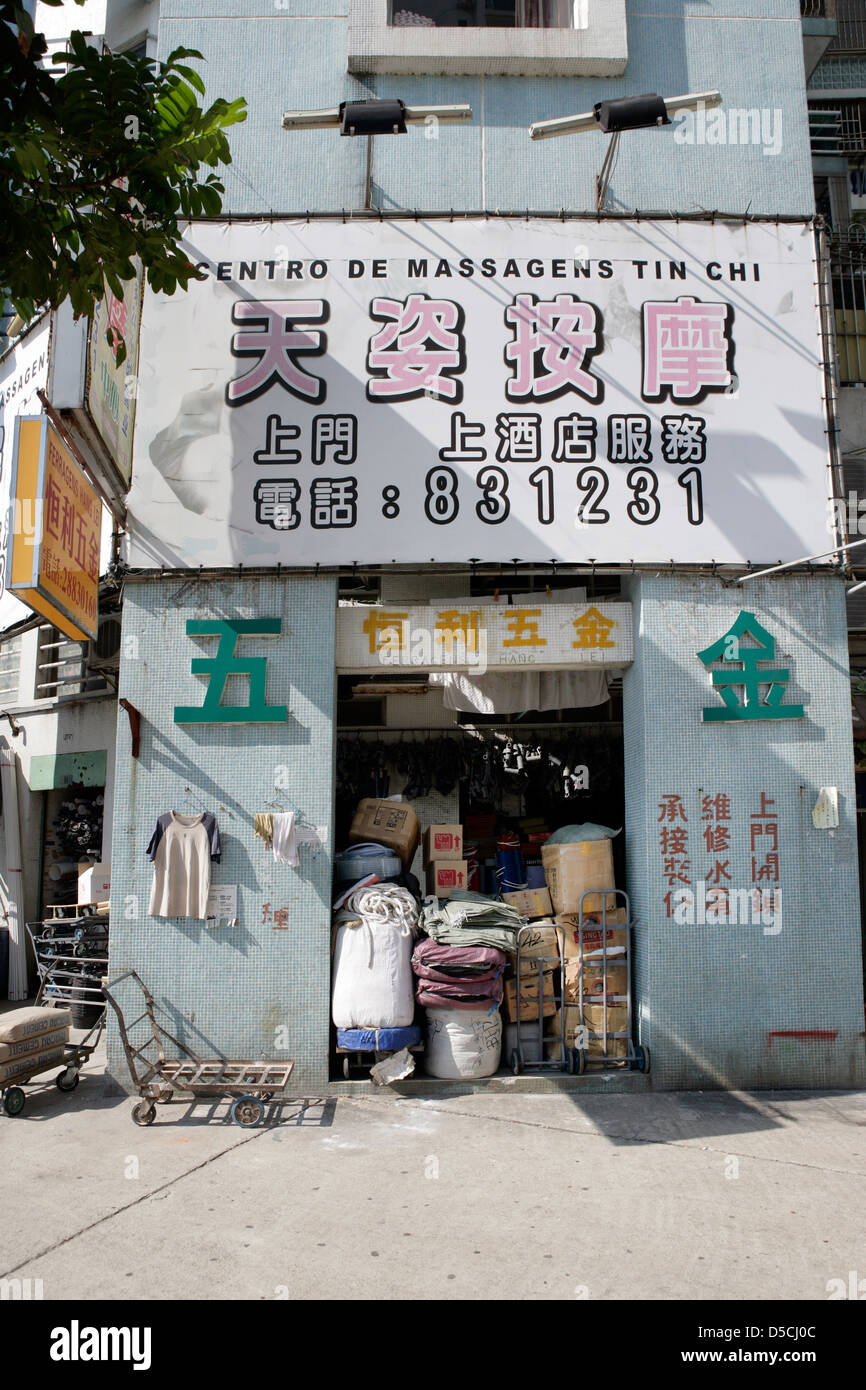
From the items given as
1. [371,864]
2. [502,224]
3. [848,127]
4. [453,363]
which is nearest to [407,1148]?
[371,864]

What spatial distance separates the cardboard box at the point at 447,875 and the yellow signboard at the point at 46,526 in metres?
3.84

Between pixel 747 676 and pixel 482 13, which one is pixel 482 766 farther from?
pixel 482 13

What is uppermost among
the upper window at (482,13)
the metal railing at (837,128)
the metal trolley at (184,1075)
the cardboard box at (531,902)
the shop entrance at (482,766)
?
the metal railing at (837,128)

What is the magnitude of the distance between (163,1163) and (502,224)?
8113 mm

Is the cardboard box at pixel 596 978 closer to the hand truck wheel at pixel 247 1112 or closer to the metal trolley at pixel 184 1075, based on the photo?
the metal trolley at pixel 184 1075

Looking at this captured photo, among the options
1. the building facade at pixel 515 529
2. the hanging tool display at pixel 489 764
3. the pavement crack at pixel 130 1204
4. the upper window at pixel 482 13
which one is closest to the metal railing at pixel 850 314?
the building facade at pixel 515 529

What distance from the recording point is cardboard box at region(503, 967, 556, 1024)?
8.51m

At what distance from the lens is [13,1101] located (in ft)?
24.6

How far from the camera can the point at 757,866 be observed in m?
8.29

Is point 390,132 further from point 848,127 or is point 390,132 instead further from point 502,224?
point 848,127

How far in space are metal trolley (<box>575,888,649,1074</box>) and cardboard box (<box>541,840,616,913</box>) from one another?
14 centimetres

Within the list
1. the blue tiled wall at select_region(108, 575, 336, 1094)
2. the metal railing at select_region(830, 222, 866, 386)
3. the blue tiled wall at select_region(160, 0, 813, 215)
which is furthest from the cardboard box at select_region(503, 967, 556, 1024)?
the metal railing at select_region(830, 222, 866, 386)

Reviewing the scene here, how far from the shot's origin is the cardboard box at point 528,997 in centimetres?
851

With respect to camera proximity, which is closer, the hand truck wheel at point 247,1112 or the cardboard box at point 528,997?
the hand truck wheel at point 247,1112
